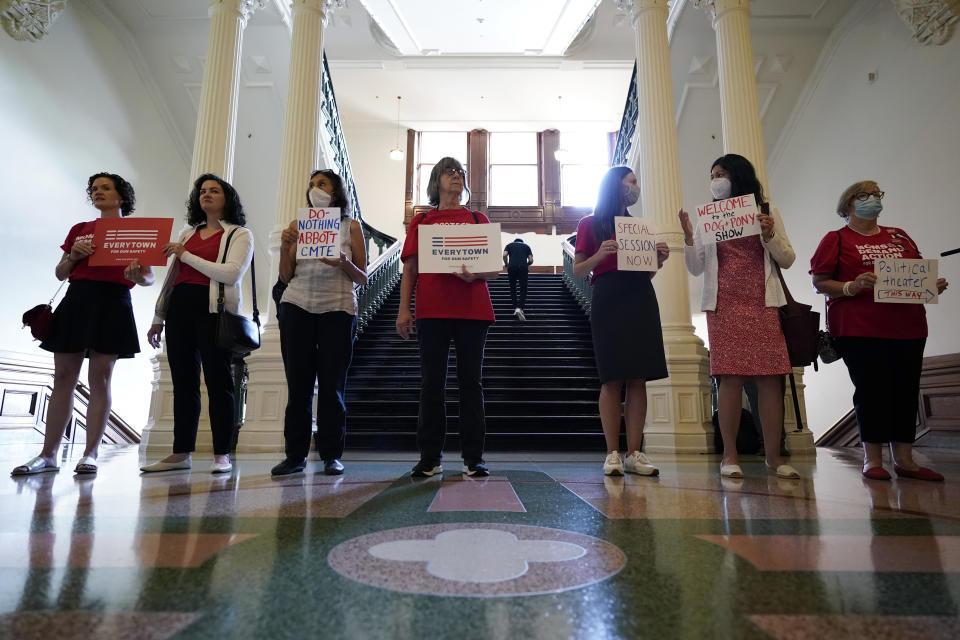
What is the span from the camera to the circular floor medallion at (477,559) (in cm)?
93

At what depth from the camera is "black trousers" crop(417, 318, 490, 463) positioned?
8.18 ft

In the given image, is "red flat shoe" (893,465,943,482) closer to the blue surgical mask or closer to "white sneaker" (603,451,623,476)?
the blue surgical mask

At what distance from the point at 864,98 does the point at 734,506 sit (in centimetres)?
713

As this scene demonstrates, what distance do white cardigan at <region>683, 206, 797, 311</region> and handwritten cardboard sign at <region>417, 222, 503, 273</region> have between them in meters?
0.92

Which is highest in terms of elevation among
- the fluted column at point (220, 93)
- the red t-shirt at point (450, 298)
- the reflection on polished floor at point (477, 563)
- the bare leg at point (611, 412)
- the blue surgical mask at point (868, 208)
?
the fluted column at point (220, 93)

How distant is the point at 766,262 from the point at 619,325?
2.41ft

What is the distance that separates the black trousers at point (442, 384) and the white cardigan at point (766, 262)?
105 cm

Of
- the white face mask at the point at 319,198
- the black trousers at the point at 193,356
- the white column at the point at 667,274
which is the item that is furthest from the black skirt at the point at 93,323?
the white column at the point at 667,274

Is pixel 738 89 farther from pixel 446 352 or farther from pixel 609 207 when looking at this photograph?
pixel 446 352

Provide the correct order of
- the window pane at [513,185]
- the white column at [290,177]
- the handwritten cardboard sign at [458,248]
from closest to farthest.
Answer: the handwritten cardboard sign at [458,248] < the white column at [290,177] < the window pane at [513,185]

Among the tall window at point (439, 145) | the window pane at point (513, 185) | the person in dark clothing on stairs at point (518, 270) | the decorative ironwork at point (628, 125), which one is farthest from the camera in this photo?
the tall window at point (439, 145)

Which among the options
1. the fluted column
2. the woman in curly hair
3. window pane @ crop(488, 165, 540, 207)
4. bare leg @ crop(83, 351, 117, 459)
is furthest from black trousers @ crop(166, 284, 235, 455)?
window pane @ crop(488, 165, 540, 207)

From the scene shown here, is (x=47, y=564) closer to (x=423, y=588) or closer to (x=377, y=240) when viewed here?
(x=423, y=588)

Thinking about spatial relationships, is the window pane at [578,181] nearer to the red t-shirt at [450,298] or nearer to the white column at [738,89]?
the white column at [738,89]
